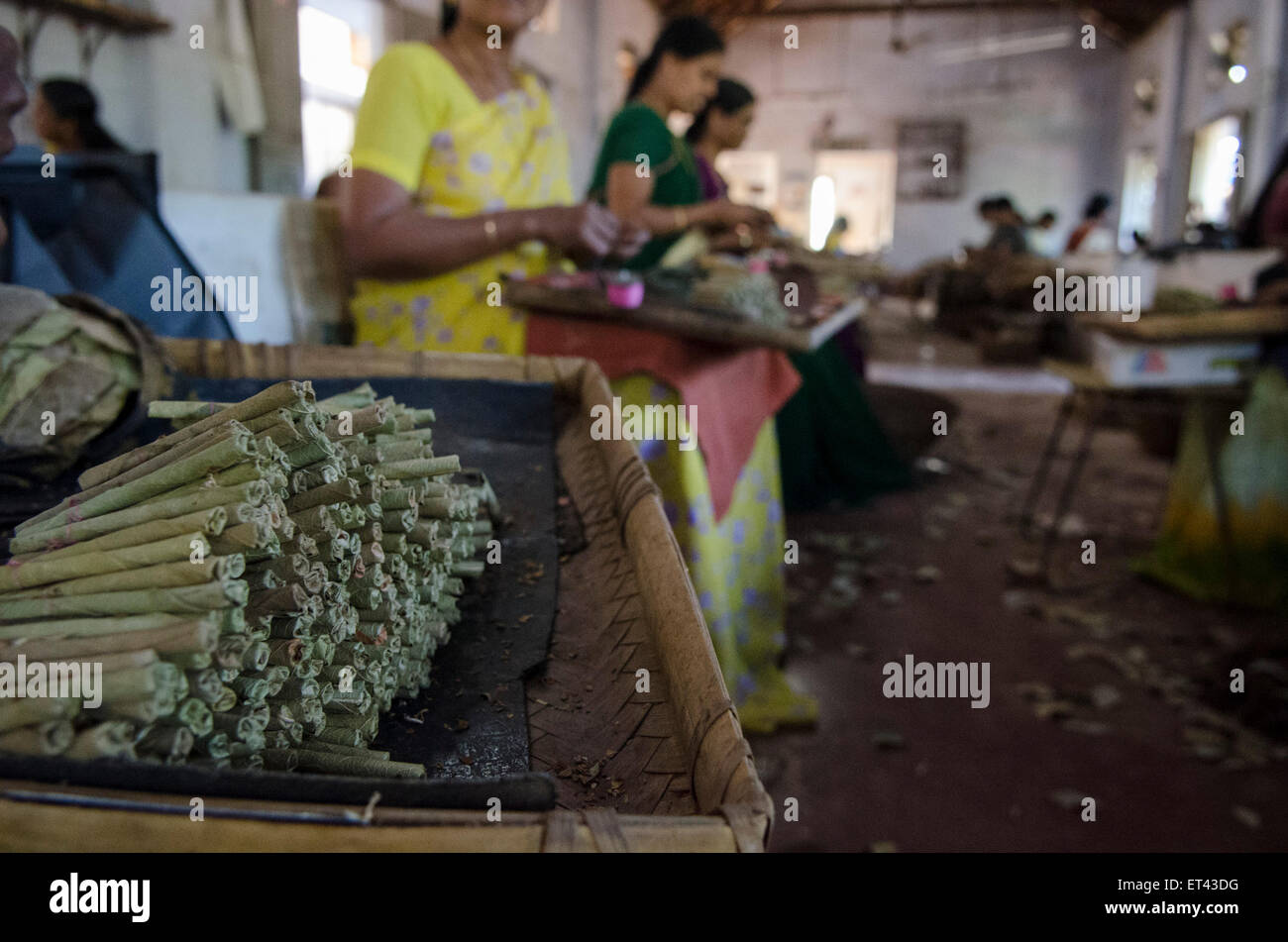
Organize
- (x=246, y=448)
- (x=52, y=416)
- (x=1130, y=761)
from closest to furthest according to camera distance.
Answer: (x=246, y=448)
(x=52, y=416)
(x=1130, y=761)

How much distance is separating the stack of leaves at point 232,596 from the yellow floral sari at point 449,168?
1604mm

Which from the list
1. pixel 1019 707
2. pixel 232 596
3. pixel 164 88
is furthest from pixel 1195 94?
pixel 232 596

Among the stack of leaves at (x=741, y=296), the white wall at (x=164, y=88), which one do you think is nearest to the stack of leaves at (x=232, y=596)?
the stack of leaves at (x=741, y=296)

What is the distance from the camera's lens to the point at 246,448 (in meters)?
0.86

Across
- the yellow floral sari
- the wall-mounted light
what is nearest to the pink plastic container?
the yellow floral sari

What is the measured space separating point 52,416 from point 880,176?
20.4m

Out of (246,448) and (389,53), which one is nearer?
(246,448)

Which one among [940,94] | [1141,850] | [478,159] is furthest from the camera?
[940,94]

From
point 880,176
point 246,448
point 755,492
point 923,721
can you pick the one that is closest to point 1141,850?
point 923,721

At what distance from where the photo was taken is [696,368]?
2768 millimetres

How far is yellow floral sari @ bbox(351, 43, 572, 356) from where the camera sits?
246 cm

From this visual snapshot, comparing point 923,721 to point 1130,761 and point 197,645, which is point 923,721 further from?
point 197,645

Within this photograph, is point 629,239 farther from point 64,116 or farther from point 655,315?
point 64,116

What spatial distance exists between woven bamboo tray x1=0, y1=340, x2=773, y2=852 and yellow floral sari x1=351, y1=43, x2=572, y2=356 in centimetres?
101
